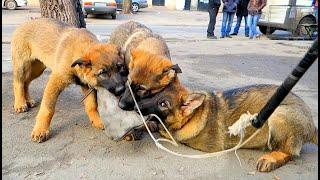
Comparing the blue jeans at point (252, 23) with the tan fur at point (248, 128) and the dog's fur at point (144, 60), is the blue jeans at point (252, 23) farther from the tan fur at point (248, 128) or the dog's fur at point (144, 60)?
the tan fur at point (248, 128)

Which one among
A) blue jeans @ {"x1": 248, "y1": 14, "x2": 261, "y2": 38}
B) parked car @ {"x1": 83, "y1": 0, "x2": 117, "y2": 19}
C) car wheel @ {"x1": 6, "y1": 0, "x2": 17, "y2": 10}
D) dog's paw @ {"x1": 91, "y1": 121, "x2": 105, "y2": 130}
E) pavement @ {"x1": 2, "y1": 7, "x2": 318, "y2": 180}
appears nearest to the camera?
pavement @ {"x1": 2, "y1": 7, "x2": 318, "y2": 180}

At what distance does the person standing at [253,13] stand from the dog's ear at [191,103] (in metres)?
13.1

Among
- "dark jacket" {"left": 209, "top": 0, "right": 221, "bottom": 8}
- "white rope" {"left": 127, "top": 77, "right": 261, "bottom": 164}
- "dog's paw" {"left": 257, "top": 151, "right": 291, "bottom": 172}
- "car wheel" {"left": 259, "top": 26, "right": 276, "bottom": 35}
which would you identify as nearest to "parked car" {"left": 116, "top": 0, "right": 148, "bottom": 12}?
"car wheel" {"left": 259, "top": 26, "right": 276, "bottom": 35}

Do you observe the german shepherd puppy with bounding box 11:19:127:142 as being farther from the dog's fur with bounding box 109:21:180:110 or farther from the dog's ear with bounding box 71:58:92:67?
the dog's fur with bounding box 109:21:180:110

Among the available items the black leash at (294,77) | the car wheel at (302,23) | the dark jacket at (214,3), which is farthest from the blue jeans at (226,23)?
the black leash at (294,77)

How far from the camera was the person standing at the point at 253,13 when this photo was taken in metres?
16.6

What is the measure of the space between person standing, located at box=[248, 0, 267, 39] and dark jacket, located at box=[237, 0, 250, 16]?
743mm

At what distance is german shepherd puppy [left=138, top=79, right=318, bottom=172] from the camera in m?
4.14

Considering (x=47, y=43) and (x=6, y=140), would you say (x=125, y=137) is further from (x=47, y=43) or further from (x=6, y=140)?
(x=47, y=43)

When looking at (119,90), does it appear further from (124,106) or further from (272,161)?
(272,161)

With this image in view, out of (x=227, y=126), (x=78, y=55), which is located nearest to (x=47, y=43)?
(x=78, y=55)

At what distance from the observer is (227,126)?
4.29 m

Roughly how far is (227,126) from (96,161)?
4.66ft

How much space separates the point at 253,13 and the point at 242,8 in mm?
1195
